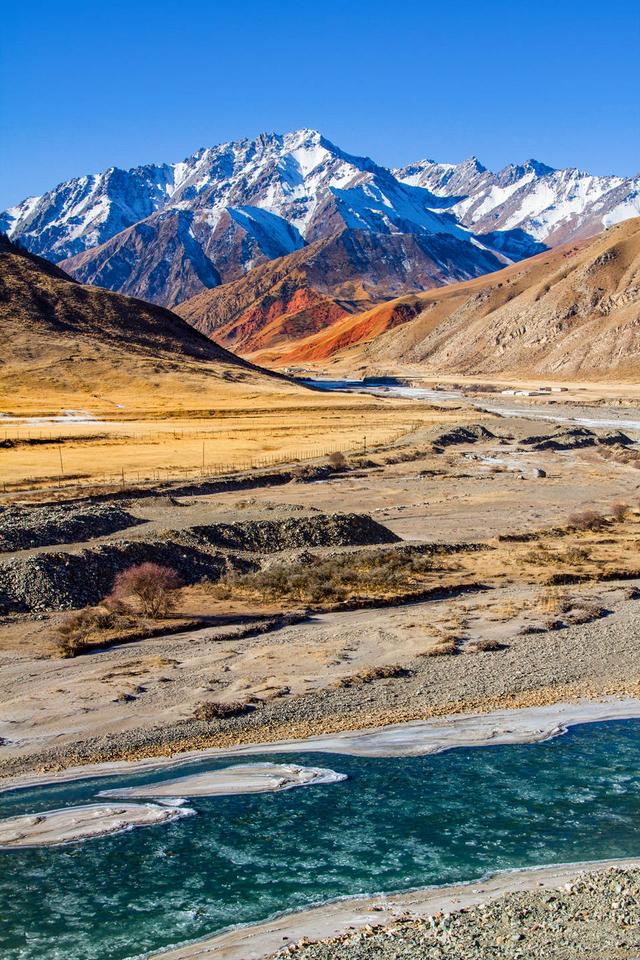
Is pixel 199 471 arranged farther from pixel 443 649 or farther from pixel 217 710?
pixel 217 710

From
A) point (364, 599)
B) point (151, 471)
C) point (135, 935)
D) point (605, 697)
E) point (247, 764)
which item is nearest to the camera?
point (135, 935)

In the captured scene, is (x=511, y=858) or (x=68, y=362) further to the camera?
(x=68, y=362)

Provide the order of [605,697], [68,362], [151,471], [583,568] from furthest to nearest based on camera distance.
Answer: [68,362], [151,471], [583,568], [605,697]

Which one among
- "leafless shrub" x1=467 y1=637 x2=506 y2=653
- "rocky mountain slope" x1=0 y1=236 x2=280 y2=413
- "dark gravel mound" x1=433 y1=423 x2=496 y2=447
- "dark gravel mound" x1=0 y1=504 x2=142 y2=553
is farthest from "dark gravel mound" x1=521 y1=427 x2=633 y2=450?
"rocky mountain slope" x1=0 y1=236 x2=280 y2=413

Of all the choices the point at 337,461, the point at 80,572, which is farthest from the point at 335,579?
the point at 337,461

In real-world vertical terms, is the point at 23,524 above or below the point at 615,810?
above

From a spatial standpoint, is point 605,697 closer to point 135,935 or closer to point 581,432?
point 135,935

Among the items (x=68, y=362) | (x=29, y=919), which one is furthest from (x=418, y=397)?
(x=29, y=919)

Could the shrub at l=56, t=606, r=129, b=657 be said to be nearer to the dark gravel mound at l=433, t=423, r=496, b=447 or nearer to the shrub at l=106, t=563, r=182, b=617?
the shrub at l=106, t=563, r=182, b=617
